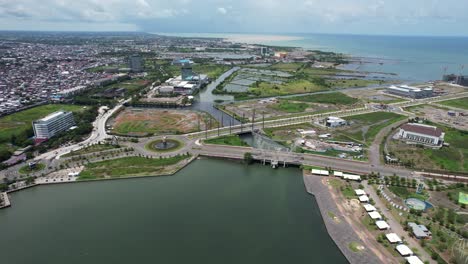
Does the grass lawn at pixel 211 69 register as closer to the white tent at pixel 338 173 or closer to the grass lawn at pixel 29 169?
the grass lawn at pixel 29 169

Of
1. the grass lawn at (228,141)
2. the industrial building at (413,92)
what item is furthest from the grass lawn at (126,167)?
Answer: the industrial building at (413,92)

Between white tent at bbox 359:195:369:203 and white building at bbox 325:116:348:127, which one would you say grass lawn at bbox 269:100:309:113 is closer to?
white building at bbox 325:116:348:127

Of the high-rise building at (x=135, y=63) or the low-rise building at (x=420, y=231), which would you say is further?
the high-rise building at (x=135, y=63)

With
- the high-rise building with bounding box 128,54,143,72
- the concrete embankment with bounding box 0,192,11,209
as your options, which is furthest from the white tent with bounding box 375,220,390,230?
the high-rise building with bounding box 128,54,143,72

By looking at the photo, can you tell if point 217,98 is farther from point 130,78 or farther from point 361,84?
point 361,84

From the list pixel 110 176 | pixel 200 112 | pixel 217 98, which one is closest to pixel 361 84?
pixel 217 98

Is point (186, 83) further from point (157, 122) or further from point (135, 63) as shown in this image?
point (135, 63)

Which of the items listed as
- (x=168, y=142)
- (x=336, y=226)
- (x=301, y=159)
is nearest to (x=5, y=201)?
(x=168, y=142)
